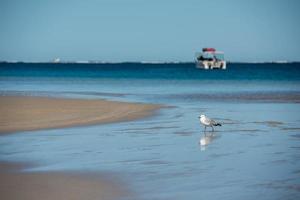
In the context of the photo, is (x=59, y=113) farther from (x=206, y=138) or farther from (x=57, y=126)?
(x=206, y=138)

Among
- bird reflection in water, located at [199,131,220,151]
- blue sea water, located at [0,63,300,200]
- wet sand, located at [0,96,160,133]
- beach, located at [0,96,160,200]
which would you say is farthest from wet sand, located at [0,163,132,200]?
wet sand, located at [0,96,160,133]

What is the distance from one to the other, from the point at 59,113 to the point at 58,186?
39.4 ft

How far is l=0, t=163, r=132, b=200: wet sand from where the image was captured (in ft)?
27.9

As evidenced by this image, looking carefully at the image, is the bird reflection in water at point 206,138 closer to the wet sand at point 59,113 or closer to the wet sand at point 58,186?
the wet sand at point 58,186

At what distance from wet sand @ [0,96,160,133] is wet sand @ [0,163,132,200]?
641 centimetres

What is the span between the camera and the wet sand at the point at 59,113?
17781 millimetres

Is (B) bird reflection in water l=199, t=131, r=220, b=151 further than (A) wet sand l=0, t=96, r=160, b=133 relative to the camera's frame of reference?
No

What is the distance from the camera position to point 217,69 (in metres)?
92.9

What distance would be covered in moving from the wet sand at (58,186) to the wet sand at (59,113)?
6406mm

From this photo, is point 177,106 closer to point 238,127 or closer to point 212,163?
point 238,127

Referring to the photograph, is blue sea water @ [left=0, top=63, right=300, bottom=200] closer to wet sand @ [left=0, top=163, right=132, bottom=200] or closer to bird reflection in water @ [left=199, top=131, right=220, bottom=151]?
bird reflection in water @ [left=199, top=131, right=220, bottom=151]

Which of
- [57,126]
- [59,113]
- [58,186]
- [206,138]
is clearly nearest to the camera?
[58,186]

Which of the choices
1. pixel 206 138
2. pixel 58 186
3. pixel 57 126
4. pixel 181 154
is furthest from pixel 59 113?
pixel 58 186

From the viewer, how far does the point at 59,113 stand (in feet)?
68.9
